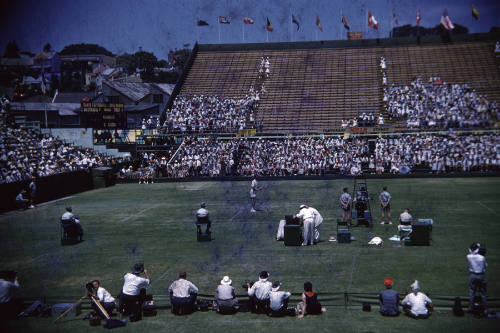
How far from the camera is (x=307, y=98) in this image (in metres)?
55.5

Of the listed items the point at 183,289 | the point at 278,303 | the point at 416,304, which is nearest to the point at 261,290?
the point at 278,303

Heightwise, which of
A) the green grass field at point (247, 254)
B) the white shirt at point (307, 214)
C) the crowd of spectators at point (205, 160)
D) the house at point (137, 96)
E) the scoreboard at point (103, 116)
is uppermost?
the house at point (137, 96)

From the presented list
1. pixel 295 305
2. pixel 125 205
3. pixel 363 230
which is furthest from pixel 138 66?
pixel 295 305

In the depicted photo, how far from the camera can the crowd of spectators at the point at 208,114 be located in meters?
51.2

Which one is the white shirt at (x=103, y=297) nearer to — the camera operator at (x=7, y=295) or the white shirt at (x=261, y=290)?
the camera operator at (x=7, y=295)

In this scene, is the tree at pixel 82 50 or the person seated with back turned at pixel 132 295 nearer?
the person seated with back turned at pixel 132 295

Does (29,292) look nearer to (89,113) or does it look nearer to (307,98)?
(89,113)

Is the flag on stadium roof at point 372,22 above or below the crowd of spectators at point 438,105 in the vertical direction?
above

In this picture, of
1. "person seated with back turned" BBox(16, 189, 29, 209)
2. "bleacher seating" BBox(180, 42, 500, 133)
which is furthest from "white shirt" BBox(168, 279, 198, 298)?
"bleacher seating" BBox(180, 42, 500, 133)

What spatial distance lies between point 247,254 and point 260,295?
570 cm

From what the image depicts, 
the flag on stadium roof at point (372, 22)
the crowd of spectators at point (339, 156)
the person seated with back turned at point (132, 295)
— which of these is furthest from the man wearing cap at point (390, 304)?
the flag on stadium roof at point (372, 22)

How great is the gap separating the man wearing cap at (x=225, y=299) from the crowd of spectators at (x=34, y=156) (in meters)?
23.5

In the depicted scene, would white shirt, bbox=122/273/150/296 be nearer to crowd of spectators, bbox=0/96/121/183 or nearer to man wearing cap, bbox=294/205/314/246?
man wearing cap, bbox=294/205/314/246

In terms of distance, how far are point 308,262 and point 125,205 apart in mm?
17057
